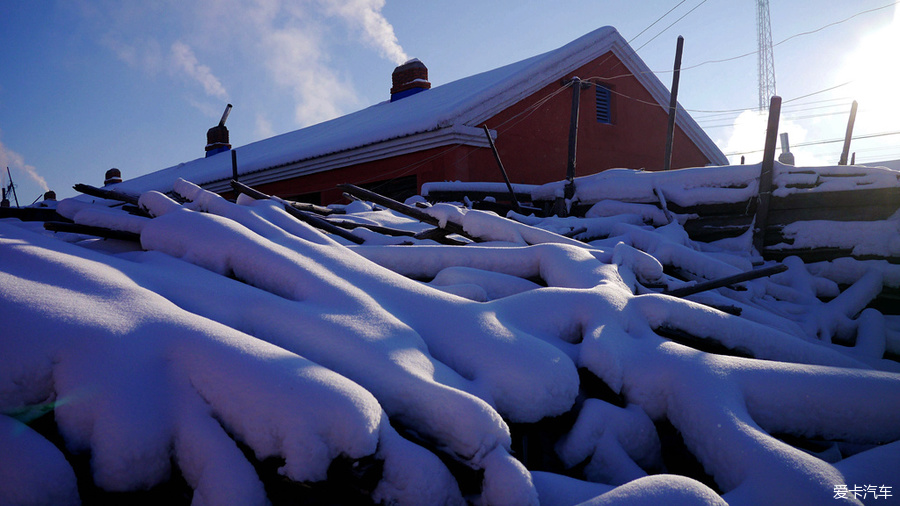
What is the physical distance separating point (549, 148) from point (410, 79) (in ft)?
17.2

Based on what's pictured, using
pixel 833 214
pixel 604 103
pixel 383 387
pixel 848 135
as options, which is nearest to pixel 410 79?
pixel 604 103

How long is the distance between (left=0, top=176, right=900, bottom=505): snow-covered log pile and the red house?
5.75m

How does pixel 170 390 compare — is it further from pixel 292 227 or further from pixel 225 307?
pixel 292 227

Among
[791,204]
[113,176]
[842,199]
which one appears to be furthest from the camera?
[113,176]

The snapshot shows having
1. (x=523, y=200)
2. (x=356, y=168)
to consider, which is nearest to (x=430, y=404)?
(x=523, y=200)

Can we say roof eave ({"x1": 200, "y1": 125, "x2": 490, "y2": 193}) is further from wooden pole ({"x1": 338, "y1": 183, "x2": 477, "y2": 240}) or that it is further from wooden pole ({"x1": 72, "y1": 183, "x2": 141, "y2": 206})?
wooden pole ({"x1": 72, "y1": 183, "x2": 141, "y2": 206})

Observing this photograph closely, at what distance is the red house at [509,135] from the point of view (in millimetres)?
8219

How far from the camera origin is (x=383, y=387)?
1.52 metres

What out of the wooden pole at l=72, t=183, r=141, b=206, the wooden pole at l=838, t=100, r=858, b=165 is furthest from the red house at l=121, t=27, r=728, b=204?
the wooden pole at l=72, t=183, r=141, b=206

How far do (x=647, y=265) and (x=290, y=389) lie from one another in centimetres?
238

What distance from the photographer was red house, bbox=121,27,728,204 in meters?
8.22

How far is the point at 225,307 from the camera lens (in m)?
1.78

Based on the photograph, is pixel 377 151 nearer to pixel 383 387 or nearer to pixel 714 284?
pixel 714 284

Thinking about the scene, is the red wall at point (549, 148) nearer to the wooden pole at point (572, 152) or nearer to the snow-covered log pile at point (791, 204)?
the wooden pole at point (572, 152)
